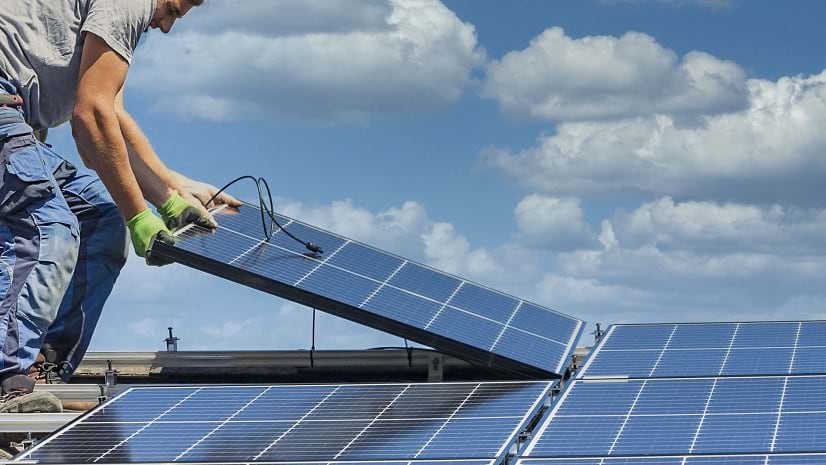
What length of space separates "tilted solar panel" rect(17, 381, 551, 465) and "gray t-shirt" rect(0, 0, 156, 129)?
2.69 meters

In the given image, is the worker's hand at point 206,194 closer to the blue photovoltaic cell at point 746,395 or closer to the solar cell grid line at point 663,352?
the solar cell grid line at point 663,352

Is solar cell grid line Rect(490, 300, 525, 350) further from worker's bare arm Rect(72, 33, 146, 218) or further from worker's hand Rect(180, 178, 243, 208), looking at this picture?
worker's bare arm Rect(72, 33, 146, 218)

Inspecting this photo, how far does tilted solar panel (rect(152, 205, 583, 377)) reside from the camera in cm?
1152

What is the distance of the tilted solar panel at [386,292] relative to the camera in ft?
37.8

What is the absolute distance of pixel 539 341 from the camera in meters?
12.0

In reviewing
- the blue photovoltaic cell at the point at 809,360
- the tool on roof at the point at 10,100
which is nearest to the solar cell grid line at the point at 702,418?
the blue photovoltaic cell at the point at 809,360

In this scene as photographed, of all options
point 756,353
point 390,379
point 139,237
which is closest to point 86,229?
point 139,237

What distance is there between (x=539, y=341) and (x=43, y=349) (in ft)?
13.5

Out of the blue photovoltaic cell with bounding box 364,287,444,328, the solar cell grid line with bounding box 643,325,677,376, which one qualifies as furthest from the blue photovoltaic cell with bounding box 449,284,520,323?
the solar cell grid line with bounding box 643,325,677,376

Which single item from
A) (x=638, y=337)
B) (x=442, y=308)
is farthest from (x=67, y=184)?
(x=638, y=337)

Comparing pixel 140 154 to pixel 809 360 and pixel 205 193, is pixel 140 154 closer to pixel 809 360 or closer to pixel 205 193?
pixel 205 193

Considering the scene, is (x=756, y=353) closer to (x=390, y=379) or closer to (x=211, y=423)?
(x=390, y=379)

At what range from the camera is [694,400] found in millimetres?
10117

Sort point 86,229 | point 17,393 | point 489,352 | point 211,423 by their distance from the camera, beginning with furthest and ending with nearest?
point 86,229
point 489,352
point 17,393
point 211,423
